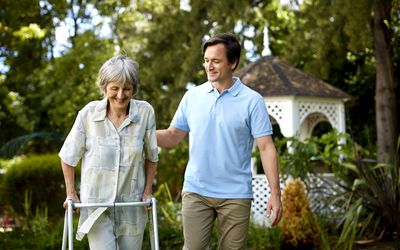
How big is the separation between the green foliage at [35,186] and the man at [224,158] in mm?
6623

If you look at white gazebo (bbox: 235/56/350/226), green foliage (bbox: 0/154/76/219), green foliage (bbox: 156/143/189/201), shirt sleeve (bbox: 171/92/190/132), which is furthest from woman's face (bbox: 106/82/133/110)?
green foliage (bbox: 156/143/189/201)

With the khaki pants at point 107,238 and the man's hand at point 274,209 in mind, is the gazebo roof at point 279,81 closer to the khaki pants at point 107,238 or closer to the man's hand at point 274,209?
the man's hand at point 274,209

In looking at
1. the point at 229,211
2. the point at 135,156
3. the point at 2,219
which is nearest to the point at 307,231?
the point at 229,211

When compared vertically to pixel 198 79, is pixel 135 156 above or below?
below

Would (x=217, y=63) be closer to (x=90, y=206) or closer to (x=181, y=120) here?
(x=181, y=120)

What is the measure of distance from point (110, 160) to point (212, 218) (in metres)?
0.77

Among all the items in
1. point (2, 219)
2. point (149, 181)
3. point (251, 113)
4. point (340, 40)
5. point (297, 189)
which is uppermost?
point (340, 40)

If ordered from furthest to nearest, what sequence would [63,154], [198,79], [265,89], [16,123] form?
[16,123] → [198,79] → [265,89] → [63,154]

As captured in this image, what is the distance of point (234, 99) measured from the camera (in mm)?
3959

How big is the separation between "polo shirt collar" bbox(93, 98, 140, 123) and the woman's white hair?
0.11 m

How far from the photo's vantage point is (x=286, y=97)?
9.64m

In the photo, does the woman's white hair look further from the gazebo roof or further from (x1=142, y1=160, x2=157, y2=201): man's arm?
the gazebo roof

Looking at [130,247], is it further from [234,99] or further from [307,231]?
[307,231]

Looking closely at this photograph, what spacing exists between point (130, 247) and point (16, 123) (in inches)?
563
